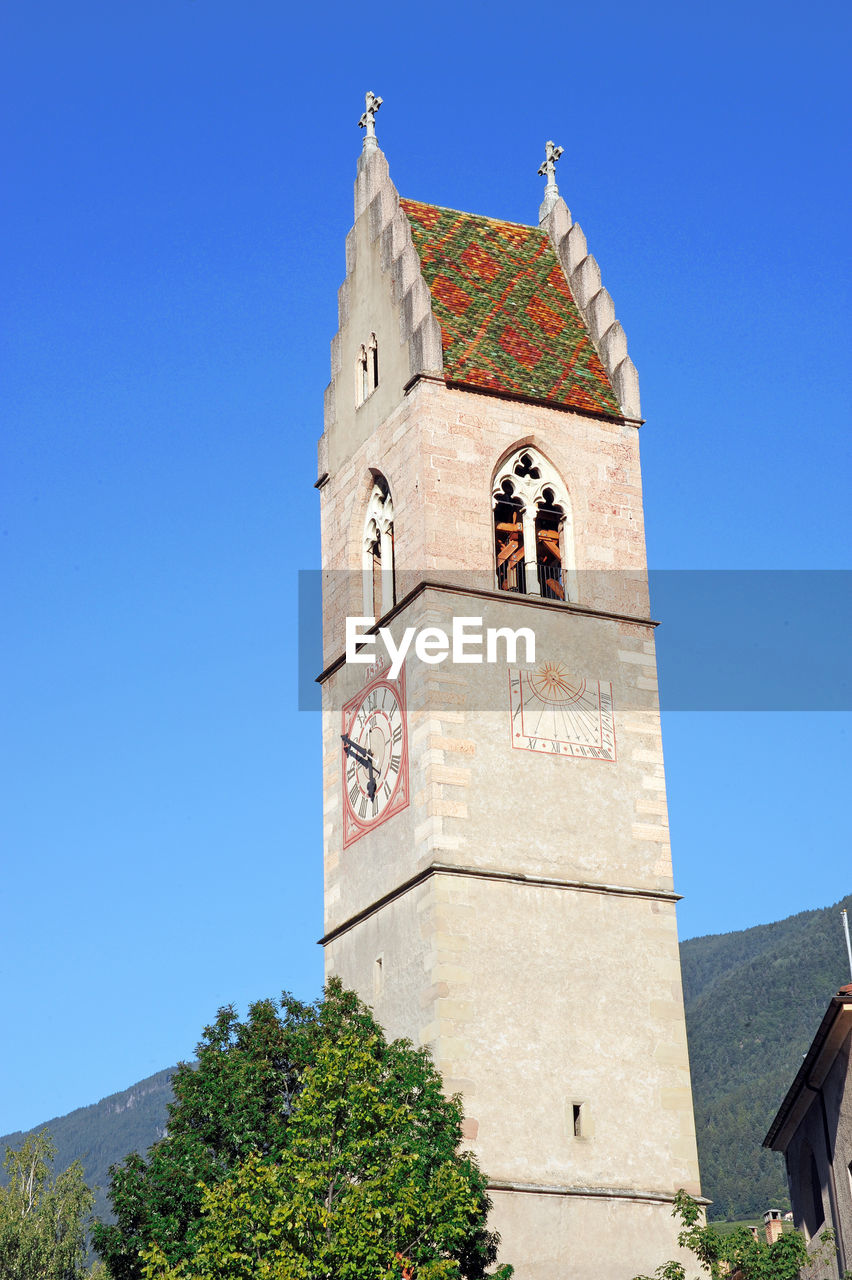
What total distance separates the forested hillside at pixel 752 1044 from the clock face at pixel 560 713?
3527 inches

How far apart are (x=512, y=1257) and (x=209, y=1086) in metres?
4.93

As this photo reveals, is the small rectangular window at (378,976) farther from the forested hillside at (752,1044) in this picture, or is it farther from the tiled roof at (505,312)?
the forested hillside at (752,1044)

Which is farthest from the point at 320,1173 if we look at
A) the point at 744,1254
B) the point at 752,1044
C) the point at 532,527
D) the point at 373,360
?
the point at 752,1044

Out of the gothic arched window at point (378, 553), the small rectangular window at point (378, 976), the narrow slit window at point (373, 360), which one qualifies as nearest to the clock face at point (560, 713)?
the gothic arched window at point (378, 553)

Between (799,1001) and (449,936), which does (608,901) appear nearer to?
(449,936)

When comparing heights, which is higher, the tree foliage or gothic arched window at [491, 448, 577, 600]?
gothic arched window at [491, 448, 577, 600]

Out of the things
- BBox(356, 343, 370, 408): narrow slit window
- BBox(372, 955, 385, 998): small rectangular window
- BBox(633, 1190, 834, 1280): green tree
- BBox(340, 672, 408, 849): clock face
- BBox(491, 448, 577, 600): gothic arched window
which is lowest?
BBox(633, 1190, 834, 1280): green tree

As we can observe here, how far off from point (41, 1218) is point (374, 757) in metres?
28.7

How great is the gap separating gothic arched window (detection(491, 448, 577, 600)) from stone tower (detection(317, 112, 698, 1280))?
5cm

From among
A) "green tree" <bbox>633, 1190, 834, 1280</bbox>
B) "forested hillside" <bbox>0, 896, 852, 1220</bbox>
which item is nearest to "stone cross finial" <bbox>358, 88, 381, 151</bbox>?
"green tree" <bbox>633, 1190, 834, 1280</bbox>

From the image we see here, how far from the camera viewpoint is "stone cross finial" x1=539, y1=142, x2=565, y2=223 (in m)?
40.7

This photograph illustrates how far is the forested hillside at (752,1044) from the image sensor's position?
13200 centimetres

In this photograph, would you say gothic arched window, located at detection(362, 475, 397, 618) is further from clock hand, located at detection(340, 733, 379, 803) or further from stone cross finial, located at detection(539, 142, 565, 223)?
stone cross finial, located at detection(539, 142, 565, 223)

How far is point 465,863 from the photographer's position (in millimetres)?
31328
